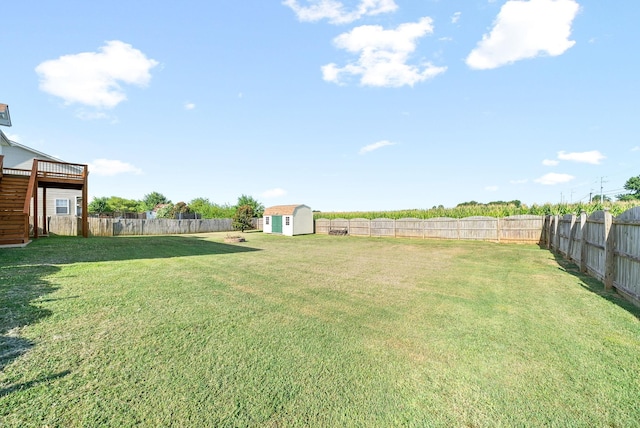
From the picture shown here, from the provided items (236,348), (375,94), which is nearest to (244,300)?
(236,348)

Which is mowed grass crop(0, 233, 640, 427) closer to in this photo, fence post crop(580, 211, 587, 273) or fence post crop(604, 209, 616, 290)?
fence post crop(604, 209, 616, 290)

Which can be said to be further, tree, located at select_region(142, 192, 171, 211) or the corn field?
tree, located at select_region(142, 192, 171, 211)

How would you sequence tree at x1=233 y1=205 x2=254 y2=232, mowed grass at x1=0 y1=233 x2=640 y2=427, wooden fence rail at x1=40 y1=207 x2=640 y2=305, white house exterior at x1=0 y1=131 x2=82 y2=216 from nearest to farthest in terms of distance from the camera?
mowed grass at x1=0 y1=233 x2=640 y2=427 → wooden fence rail at x1=40 y1=207 x2=640 y2=305 → white house exterior at x1=0 y1=131 x2=82 y2=216 → tree at x1=233 y1=205 x2=254 y2=232

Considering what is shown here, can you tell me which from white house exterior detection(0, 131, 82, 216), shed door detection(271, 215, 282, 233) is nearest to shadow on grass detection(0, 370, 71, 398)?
white house exterior detection(0, 131, 82, 216)

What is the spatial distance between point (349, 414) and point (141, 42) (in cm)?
1344

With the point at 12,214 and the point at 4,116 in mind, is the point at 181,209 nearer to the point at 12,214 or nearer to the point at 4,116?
the point at 4,116

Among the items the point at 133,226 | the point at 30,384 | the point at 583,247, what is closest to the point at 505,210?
the point at 583,247

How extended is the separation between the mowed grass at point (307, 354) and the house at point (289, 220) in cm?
1782

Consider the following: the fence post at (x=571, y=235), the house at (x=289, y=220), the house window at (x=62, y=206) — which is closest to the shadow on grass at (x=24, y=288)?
the fence post at (x=571, y=235)

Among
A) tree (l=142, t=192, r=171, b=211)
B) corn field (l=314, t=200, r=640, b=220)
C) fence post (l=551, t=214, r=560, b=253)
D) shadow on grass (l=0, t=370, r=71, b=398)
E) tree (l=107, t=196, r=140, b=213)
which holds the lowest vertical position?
shadow on grass (l=0, t=370, r=71, b=398)

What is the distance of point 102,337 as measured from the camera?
3207 millimetres

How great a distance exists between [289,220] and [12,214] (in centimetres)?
1624

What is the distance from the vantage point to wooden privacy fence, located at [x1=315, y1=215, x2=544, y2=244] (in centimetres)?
1648

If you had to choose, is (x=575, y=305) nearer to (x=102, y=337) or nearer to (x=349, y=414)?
(x=349, y=414)
